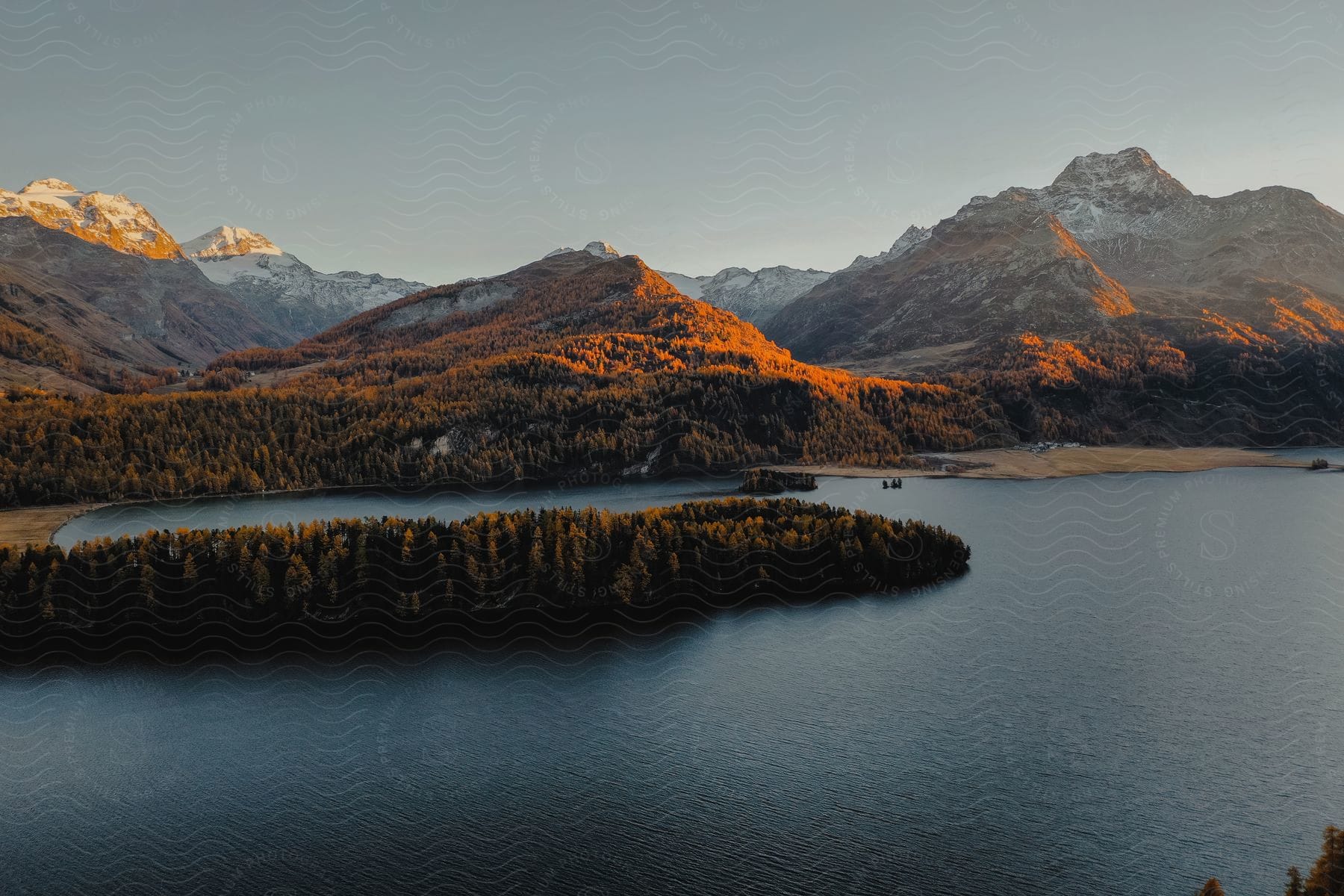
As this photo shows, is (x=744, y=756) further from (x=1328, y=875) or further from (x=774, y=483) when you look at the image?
(x=774, y=483)

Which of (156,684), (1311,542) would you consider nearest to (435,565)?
(156,684)

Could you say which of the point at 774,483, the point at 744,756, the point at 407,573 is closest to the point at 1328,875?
the point at 744,756

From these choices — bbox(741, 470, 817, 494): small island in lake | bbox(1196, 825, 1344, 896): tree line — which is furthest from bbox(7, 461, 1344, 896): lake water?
bbox(741, 470, 817, 494): small island in lake

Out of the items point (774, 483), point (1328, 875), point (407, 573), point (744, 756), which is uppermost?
point (774, 483)

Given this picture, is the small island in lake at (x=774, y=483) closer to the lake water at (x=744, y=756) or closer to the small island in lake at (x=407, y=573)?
the small island in lake at (x=407, y=573)

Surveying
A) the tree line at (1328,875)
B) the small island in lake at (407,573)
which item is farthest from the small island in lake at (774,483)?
the tree line at (1328,875)
